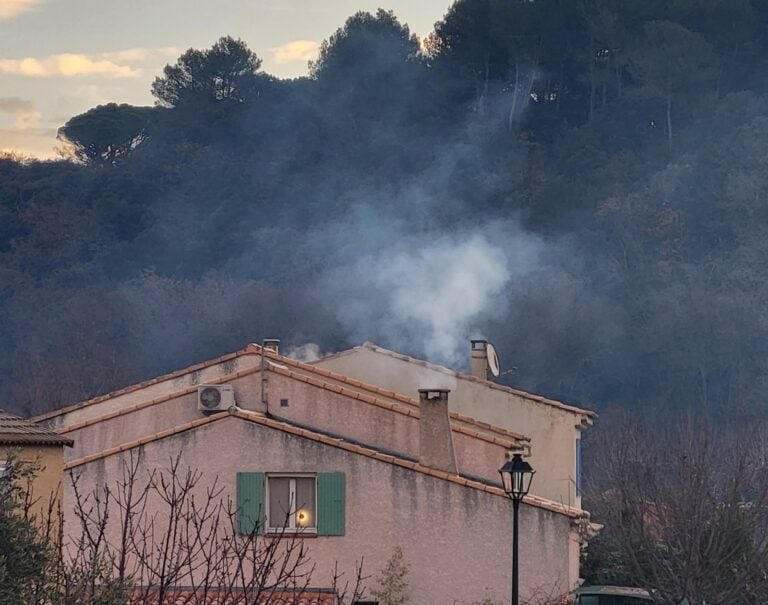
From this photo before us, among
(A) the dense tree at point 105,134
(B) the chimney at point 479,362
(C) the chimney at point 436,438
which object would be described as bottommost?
(C) the chimney at point 436,438

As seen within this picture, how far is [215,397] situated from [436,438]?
3.19 metres

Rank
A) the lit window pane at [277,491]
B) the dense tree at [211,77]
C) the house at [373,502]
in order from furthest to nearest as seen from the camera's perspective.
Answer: the dense tree at [211,77]
the lit window pane at [277,491]
the house at [373,502]

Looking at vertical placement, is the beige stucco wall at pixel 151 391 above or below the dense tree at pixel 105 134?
below

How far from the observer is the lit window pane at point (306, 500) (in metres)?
18.3

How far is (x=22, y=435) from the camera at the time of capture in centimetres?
1523

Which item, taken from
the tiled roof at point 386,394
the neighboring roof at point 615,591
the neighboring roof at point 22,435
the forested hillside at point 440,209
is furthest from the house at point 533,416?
the forested hillside at point 440,209

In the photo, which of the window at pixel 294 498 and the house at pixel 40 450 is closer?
the house at pixel 40 450

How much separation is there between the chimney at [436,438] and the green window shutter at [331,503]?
4.96 ft

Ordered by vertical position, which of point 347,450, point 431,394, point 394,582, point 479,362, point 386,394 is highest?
point 479,362

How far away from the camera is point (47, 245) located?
91312 millimetres

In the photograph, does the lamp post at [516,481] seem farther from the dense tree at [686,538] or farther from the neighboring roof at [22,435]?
the dense tree at [686,538]

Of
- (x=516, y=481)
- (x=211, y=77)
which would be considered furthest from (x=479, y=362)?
(x=211, y=77)

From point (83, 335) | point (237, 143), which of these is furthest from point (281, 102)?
point (83, 335)

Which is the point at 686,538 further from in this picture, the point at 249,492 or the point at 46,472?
the point at 46,472
